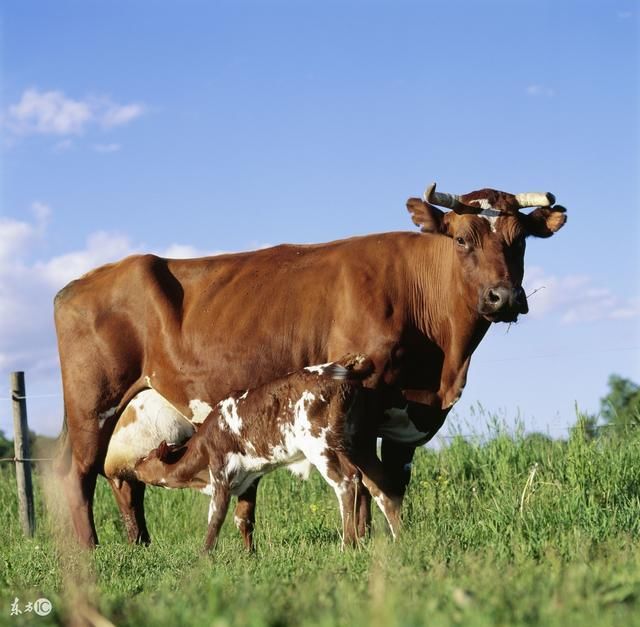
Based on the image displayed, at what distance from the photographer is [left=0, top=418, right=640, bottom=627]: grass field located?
3943 mm

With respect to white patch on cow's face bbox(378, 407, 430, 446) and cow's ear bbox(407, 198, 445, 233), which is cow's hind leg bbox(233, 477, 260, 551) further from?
cow's ear bbox(407, 198, 445, 233)

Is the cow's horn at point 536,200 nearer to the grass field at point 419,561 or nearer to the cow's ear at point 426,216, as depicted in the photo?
the cow's ear at point 426,216

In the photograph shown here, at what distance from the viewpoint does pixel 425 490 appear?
11.5 metres

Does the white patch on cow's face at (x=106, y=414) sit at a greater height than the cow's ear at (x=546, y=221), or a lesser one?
lesser

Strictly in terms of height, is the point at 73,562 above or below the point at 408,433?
below

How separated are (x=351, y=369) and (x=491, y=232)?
5.61 ft

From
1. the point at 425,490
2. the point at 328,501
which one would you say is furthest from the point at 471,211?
the point at 328,501

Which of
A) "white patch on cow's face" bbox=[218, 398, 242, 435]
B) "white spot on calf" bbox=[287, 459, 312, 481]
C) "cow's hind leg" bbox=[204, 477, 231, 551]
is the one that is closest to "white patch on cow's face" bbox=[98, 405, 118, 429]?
"white patch on cow's face" bbox=[218, 398, 242, 435]

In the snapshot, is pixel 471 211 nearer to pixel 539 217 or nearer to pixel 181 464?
pixel 539 217

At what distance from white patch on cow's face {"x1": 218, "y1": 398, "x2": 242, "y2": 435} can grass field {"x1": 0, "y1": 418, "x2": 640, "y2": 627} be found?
1.00 metres

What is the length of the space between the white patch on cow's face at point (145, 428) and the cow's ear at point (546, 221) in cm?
401

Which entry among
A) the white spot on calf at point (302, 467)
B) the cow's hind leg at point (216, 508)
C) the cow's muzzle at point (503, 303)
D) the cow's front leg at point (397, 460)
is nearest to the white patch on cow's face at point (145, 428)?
the cow's hind leg at point (216, 508)

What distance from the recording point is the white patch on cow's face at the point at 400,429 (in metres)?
8.93

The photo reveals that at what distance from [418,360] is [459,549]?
2.95 m
